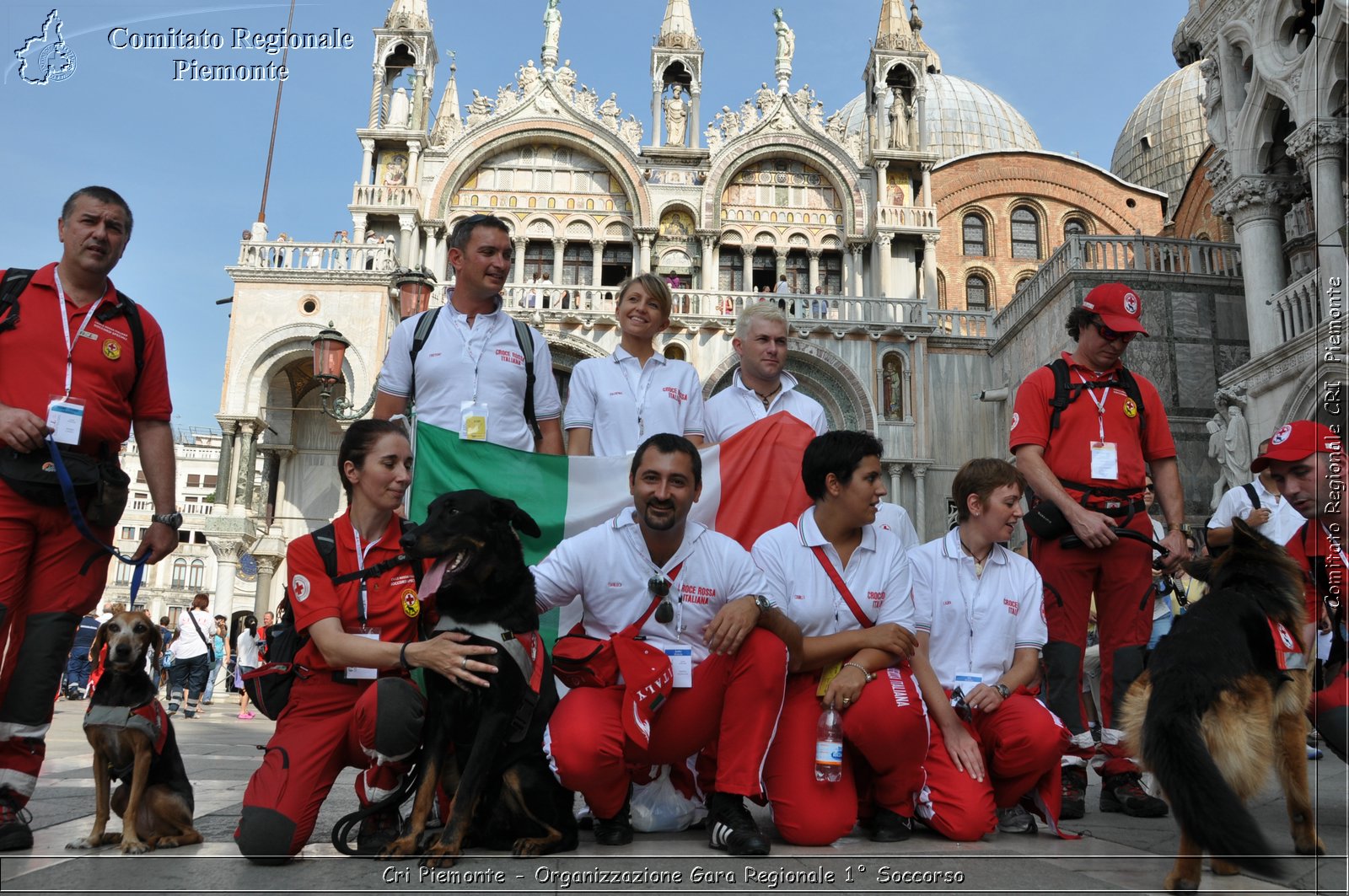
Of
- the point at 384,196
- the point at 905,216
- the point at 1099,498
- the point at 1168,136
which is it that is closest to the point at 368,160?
the point at 384,196

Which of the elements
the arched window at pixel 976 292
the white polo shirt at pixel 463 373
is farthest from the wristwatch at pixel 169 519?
the arched window at pixel 976 292

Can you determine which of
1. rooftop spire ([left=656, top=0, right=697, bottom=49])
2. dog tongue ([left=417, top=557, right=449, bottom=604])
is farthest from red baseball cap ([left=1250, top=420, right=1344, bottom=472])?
rooftop spire ([left=656, top=0, right=697, bottom=49])

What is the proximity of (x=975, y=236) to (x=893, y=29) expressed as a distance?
11.1 m

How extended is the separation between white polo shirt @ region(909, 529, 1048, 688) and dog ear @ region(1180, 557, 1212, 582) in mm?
633

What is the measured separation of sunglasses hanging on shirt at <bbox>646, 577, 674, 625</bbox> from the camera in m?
3.90

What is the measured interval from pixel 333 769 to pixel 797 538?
2.06 m

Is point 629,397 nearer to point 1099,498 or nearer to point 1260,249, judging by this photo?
point 1099,498

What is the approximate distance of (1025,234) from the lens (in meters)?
37.3

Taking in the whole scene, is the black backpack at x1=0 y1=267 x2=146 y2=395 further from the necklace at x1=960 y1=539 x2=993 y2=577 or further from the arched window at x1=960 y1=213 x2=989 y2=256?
the arched window at x1=960 y1=213 x2=989 y2=256

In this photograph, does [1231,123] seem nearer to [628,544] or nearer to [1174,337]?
[1174,337]

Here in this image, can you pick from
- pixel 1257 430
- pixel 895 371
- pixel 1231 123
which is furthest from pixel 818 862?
pixel 895 371

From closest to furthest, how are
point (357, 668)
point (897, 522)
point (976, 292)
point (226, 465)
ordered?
point (357, 668)
point (897, 522)
point (226, 465)
point (976, 292)

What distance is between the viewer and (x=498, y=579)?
349 centimetres

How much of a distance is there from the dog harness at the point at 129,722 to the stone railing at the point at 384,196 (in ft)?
76.6
